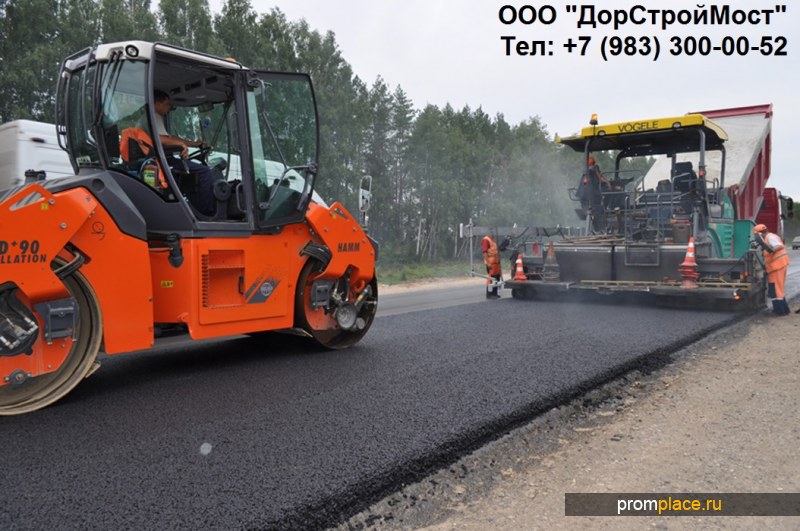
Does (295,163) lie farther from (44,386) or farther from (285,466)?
(285,466)

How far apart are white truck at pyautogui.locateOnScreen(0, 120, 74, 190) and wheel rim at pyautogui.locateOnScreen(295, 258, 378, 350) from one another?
205 inches

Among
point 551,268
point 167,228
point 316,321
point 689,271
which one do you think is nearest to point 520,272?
point 551,268

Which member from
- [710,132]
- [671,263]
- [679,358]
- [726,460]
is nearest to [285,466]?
[726,460]

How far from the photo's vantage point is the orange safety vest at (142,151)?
3.62 m

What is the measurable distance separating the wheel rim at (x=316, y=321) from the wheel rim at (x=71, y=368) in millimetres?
1506

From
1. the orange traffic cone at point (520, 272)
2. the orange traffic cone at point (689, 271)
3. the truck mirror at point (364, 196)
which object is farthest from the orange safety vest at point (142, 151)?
the orange traffic cone at point (689, 271)

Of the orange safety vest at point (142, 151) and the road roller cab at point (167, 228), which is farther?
the orange safety vest at point (142, 151)

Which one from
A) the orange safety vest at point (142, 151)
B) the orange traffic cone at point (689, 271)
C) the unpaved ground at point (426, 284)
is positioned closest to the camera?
the orange safety vest at point (142, 151)

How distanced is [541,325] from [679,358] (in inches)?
55.3

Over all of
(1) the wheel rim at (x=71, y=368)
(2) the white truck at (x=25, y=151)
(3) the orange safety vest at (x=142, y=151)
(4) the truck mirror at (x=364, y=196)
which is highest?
(2) the white truck at (x=25, y=151)

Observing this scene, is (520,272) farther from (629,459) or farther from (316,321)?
(629,459)

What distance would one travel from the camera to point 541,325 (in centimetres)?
594

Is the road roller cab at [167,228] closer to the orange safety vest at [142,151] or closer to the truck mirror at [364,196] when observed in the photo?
the orange safety vest at [142,151]

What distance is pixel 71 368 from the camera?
3148mm
